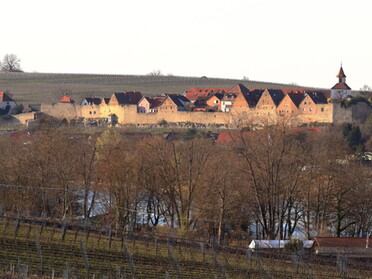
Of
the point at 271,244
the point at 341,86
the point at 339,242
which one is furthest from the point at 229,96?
the point at 339,242

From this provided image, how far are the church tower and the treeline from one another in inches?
1669

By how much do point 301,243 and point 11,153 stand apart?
23.3m

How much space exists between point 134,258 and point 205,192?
13.0 m

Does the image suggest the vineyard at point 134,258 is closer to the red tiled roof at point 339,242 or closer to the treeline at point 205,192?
the red tiled roof at point 339,242

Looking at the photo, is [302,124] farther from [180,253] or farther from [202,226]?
[180,253]

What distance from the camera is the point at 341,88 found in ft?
307

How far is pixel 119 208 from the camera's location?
45469 mm

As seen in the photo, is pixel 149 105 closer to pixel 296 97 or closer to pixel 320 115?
pixel 296 97

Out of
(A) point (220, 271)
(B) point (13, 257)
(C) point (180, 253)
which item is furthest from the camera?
(C) point (180, 253)

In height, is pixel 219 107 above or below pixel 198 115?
above

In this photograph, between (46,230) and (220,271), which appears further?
(46,230)

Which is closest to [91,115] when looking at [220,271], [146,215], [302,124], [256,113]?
[256,113]

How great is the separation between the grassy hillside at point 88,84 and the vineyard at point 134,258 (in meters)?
81.6

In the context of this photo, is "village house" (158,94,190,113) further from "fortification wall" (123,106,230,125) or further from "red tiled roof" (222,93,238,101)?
"red tiled roof" (222,93,238,101)
